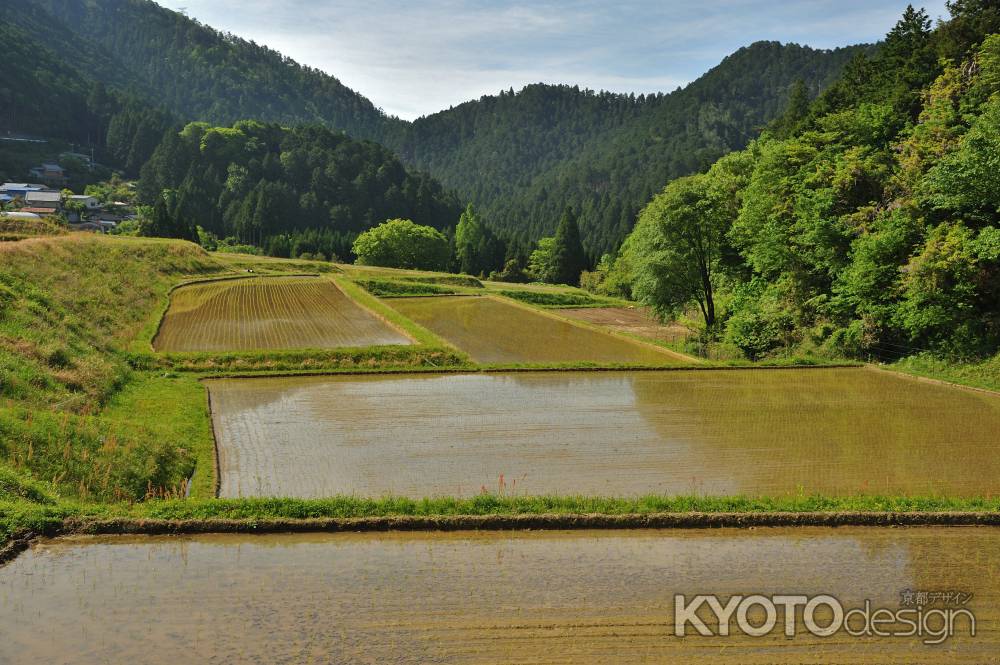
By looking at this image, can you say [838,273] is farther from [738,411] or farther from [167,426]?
[167,426]

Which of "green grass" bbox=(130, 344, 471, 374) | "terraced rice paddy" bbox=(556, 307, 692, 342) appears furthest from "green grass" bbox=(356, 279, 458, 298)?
"green grass" bbox=(130, 344, 471, 374)

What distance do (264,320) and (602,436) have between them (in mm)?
24409

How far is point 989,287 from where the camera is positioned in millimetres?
24125

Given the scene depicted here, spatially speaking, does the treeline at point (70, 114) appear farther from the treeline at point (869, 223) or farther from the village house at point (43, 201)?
the treeline at point (869, 223)

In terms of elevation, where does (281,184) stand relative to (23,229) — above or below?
above

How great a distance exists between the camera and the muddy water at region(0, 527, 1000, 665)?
7.39 m

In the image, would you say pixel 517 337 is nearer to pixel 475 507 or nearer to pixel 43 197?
pixel 475 507

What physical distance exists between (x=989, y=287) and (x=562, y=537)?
21.8 meters

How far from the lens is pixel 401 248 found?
307 ft

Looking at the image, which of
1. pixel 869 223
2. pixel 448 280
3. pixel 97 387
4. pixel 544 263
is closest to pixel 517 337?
pixel 869 223

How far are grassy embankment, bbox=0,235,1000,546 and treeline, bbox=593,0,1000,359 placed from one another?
3.20 m

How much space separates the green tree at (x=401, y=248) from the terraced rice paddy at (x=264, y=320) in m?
40.2

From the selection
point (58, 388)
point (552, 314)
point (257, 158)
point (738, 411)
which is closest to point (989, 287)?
point (738, 411)

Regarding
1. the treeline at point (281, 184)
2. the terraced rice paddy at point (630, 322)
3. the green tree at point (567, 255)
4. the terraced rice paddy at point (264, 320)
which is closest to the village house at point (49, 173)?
the treeline at point (281, 184)
